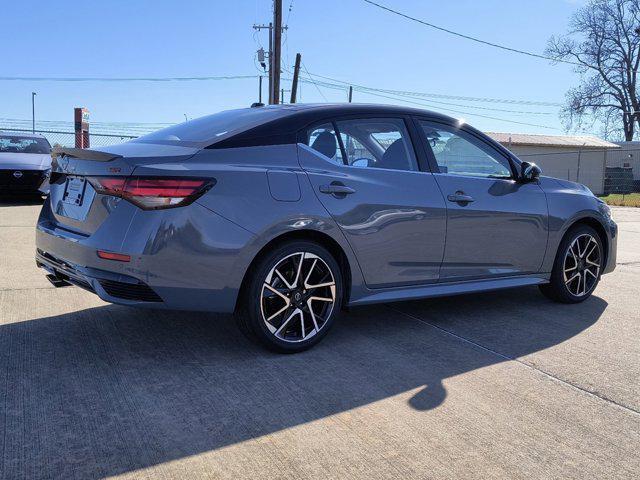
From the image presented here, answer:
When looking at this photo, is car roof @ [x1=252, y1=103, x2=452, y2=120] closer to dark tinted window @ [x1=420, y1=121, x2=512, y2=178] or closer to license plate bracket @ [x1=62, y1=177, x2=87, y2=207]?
dark tinted window @ [x1=420, y1=121, x2=512, y2=178]

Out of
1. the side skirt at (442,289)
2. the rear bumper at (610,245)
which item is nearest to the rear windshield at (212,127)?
the side skirt at (442,289)

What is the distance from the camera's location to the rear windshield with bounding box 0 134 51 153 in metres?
13.3

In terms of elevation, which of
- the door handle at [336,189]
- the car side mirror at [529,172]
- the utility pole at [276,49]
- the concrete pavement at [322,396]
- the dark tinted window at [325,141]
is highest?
the utility pole at [276,49]

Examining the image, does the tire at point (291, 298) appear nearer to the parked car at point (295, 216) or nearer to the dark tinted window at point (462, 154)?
the parked car at point (295, 216)

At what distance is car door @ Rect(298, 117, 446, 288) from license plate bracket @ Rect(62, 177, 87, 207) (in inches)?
52.1

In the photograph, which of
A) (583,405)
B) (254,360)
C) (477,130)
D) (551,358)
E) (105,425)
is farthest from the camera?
(477,130)

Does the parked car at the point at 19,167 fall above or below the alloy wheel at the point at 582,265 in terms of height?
above

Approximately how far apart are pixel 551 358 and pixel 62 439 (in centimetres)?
289

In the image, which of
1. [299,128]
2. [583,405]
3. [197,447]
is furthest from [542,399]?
[299,128]

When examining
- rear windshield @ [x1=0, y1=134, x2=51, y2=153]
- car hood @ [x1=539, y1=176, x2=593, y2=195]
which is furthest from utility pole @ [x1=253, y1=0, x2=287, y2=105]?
car hood @ [x1=539, y1=176, x2=593, y2=195]

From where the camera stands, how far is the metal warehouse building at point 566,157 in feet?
118

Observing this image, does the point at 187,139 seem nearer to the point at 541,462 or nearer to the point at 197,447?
the point at 197,447

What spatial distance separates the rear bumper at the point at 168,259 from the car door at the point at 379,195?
714mm

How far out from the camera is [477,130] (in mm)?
4785
